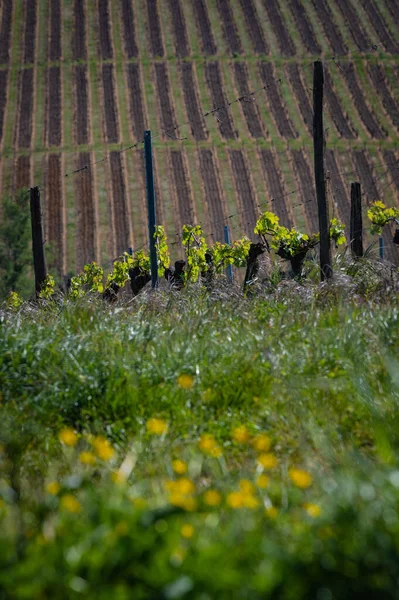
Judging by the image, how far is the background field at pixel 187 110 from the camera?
4106 cm

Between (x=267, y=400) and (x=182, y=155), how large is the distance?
1602 inches

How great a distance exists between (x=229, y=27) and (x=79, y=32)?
10.1 metres

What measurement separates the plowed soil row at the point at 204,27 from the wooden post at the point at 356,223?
40.6 meters

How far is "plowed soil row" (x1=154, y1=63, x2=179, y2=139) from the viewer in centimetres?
4859

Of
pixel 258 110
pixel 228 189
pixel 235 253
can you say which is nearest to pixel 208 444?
pixel 235 253

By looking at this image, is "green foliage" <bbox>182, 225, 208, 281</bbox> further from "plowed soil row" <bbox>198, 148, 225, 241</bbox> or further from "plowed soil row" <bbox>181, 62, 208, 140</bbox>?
"plowed soil row" <bbox>181, 62, 208, 140</bbox>

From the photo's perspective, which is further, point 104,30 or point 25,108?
point 104,30

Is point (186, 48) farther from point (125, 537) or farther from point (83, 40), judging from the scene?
point (125, 537)

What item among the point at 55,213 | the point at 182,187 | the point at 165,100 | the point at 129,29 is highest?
the point at 129,29

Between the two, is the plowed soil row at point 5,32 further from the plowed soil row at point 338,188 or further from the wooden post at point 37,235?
the wooden post at point 37,235

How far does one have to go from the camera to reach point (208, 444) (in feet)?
11.3

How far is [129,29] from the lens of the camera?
190 ft

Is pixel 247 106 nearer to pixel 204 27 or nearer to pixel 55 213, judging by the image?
pixel 204 27

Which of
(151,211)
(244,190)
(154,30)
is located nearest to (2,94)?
(154,30)
